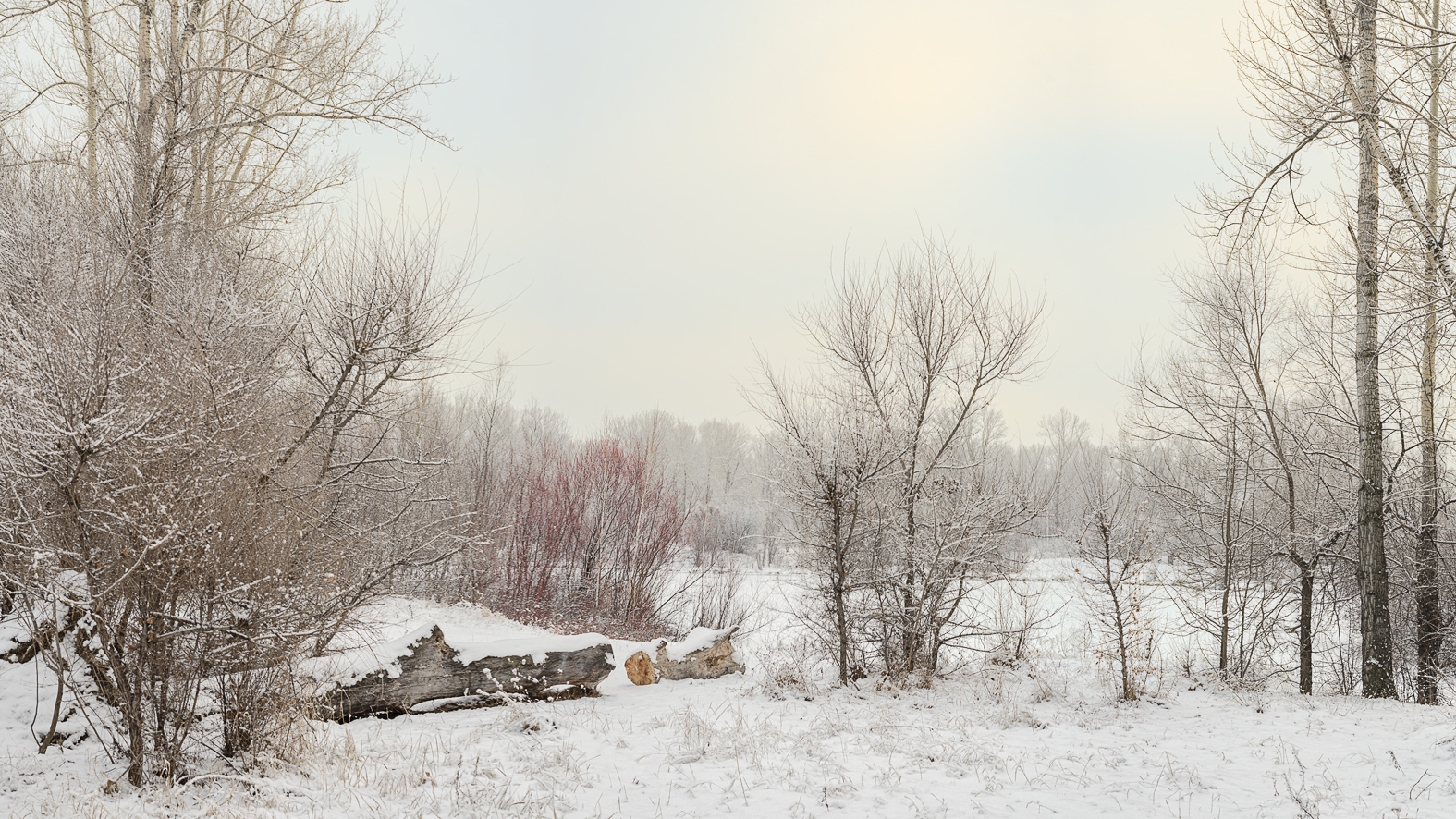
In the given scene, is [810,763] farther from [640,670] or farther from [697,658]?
[697,658]

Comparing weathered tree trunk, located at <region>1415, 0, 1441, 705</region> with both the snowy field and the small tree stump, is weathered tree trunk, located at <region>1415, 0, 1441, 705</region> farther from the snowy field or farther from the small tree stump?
the small tree stump

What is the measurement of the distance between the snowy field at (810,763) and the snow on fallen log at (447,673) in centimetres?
24

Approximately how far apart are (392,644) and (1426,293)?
8.73 meters

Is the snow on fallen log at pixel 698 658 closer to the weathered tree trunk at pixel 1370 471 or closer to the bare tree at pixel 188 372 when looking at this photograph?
the bare tree at pixel 188 372

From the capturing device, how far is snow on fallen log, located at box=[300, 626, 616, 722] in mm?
6641

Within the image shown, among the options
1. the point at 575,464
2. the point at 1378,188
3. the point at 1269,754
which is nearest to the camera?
the point at 1269,754

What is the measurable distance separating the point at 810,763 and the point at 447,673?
3.70m

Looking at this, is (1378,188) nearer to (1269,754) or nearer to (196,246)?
A: (1269,754)

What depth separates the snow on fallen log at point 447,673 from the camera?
664cm

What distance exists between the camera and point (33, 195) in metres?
7.61

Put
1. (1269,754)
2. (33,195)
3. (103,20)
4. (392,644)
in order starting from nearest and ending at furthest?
(1269,754)
(392,644)
(33,195)
(103,20)

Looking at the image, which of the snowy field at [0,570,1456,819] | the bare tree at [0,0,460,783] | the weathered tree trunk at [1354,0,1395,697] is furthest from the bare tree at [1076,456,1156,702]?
the bare tree at [0,0,460,783]

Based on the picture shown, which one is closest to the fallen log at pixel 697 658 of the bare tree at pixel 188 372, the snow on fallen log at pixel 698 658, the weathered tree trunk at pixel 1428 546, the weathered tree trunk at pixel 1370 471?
the snow on fallen log at pixel 698 658

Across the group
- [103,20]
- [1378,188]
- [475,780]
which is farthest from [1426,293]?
[103,20]
